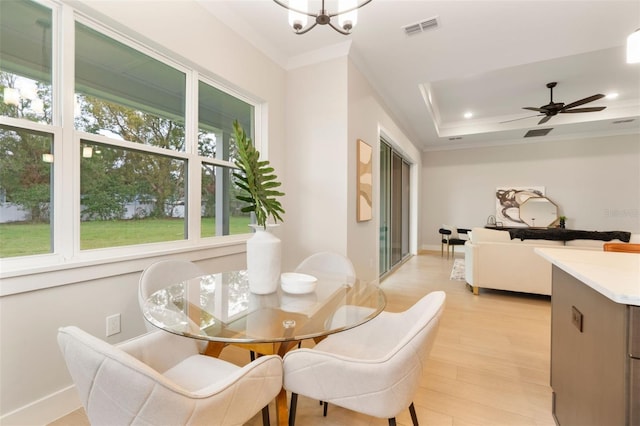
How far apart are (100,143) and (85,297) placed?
3.05ft

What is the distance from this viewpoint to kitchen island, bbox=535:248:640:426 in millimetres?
851

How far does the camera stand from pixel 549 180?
6.58 meters

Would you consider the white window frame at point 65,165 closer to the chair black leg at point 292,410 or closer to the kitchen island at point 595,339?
the chair black leg at point 292,410

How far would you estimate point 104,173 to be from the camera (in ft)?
5.83

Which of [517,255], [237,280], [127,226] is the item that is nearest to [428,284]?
[517,255]

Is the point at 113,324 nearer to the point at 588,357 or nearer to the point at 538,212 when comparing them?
the point at 588,357

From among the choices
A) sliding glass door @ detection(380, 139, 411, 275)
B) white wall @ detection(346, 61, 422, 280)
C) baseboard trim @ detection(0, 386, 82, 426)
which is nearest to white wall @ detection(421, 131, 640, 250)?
sliding glass door @ detection(380, 139, 411, 275)

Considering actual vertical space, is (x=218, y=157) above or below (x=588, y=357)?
above

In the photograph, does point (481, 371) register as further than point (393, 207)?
No

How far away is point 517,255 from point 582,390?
2819mm

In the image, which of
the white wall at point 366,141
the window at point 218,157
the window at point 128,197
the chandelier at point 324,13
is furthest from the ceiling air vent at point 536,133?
the window at point 128,197

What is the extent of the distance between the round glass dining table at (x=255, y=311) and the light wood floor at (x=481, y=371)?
638mm

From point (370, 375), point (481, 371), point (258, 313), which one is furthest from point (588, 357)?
point (258, 313)

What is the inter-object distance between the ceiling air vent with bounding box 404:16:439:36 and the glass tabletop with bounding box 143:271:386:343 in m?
2.39
